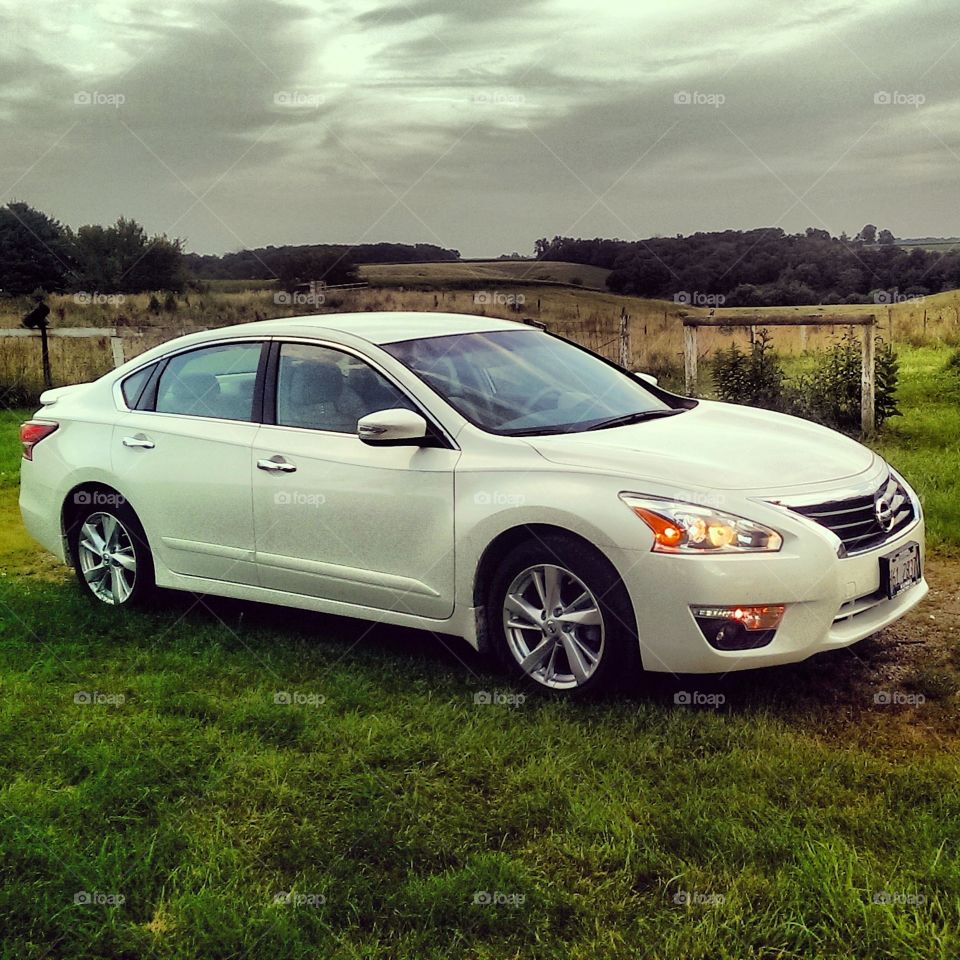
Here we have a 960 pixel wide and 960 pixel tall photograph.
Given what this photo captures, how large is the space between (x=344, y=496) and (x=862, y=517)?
7.78 feet

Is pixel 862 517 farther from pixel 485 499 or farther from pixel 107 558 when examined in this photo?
pixel 107 558

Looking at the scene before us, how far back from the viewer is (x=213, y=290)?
1496 inches

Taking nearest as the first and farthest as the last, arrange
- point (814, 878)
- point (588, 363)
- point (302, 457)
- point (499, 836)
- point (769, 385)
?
1. point (814, 878)
2. point (499, 836)
3. point (302, 457)
4. point (588, 363)
5. point (769, 385)

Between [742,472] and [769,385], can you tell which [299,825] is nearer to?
[742,472]

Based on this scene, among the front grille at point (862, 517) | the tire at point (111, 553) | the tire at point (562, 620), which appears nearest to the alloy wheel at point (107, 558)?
the tire at point (111, 553)

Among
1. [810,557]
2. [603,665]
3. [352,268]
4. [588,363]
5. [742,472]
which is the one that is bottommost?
[603,665]

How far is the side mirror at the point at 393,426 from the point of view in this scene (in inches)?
209

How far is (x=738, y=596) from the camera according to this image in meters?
4.76

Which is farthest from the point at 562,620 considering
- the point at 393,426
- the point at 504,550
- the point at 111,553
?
the point at 111,553

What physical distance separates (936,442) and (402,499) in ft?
27.6

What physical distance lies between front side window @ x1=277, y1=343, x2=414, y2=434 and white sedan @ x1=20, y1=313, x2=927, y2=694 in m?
0.01

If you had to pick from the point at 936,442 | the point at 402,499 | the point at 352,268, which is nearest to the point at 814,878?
the point at 402,499

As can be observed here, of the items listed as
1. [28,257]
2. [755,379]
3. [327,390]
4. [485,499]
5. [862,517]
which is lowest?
[862,517]

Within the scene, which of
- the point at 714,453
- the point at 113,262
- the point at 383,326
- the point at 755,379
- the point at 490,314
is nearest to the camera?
the point at 714,453
